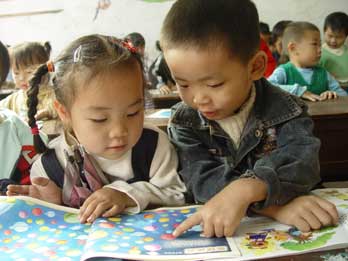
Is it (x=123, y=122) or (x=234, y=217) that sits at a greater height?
(x=123, y=122)

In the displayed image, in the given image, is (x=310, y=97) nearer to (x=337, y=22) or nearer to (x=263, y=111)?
(x=263, y=111)

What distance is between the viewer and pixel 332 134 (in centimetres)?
191

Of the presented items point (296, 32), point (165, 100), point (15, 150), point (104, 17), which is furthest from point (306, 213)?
point (104, 17)

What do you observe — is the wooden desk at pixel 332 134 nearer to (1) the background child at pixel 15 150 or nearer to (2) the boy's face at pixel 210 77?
(2) the boy's face at pixel 210 77

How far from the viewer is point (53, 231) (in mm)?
716

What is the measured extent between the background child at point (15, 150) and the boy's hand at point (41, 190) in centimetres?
16

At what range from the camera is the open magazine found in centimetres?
60

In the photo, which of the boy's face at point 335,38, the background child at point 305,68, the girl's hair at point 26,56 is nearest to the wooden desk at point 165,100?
the background child at point 305,68

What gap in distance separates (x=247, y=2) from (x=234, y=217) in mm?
457

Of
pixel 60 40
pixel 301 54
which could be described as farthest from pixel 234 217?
pixel 60 40

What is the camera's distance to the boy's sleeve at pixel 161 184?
846 mm

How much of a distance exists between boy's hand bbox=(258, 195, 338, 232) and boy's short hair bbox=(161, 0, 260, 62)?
A: 30cm

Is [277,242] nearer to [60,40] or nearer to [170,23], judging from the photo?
[170,23]

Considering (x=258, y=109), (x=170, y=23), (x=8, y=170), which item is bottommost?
(x=8, y=170)
